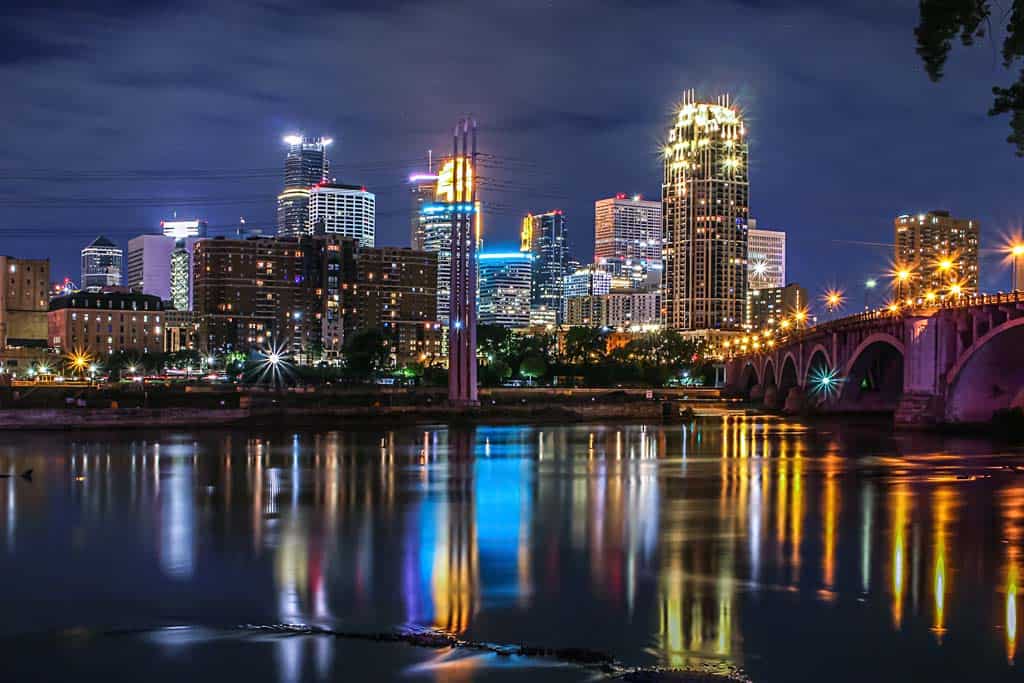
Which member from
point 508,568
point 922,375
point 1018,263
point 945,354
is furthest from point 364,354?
point 508,568

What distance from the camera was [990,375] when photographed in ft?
259

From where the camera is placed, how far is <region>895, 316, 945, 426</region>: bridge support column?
8056cm

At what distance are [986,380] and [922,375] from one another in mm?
4770

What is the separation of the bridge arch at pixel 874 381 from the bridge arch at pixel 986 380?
2741 centimetres

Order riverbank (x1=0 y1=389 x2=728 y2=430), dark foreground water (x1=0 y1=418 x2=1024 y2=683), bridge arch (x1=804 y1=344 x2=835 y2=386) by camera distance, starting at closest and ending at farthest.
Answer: dark foreground water (x1=0 y1=418 x2=1024 y2=683), riverbank (x1=0 y1=389 x2=728 y2=430), bridge arch (x1=804 y1=344 x2=835 y2=386)

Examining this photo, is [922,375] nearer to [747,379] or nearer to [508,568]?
[508,568]

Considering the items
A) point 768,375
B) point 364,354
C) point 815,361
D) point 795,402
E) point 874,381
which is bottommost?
point 795,402

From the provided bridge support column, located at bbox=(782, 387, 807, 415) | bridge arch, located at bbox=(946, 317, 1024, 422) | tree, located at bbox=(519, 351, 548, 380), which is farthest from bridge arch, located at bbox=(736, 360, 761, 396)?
bridge arch, located at bbox=(946, 317, 1024, 422)

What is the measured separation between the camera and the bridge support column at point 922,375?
80562 millimetres

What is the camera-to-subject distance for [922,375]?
8244cm

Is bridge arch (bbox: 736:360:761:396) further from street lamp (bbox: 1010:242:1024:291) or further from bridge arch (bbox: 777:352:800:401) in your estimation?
street lamp (bbox: 1010:242:1024:291)

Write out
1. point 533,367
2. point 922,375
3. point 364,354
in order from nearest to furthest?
1. point 922,375
2. point 364,354
3. point 533,367

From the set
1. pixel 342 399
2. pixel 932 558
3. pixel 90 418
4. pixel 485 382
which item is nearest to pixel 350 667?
pixel 932 558

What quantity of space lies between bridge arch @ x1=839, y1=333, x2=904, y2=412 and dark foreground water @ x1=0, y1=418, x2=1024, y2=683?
189 ft
